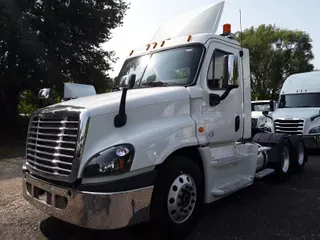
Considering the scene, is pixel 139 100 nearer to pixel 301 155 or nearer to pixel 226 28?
pixel 226 28

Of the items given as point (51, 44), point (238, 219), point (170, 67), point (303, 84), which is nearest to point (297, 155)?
point (238, 219)

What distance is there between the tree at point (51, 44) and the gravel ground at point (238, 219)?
11254mm

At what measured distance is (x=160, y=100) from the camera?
A: 12.7 ft

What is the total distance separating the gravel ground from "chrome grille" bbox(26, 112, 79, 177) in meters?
0.91

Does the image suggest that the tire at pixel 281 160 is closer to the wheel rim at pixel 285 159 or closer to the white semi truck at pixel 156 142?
the wheel rim at pixel 285 159

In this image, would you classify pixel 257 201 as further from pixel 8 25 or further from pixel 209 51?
pixel 8 25

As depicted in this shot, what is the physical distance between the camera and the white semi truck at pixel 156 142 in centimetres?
326

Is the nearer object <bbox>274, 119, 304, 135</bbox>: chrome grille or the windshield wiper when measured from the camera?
the windshield wiper

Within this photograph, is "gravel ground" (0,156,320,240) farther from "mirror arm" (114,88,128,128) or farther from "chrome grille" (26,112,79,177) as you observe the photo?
"mirror arm" (114,88,128,128)

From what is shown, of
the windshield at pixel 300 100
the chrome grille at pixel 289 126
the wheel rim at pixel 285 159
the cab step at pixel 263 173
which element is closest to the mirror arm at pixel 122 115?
the cab step at pixel 263 173

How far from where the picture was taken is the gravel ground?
3959 millimetres

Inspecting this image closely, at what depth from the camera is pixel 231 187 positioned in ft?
15.0

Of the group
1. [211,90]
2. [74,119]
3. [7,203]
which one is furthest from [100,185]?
[7,203]

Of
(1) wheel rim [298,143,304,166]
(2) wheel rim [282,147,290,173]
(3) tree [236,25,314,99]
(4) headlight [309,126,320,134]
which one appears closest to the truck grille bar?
(2) wheel rim [282,147,290,173]
